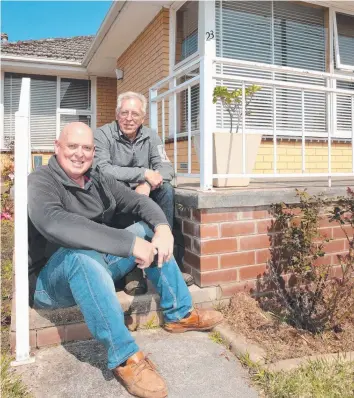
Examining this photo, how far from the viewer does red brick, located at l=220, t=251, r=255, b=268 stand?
2477mm

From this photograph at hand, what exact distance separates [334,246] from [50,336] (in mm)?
2119

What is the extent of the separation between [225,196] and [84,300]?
1166 mm

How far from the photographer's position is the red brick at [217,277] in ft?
7.94

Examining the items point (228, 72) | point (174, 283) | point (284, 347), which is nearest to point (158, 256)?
point (174, 283)

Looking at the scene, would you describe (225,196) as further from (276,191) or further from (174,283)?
(174,283)

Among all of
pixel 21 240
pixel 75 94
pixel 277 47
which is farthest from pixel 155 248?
pixel 75 94

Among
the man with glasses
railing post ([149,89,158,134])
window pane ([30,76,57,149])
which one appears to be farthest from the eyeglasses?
window pane ([30,76,57,149])

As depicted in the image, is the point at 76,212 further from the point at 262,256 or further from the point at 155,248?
the point at 262,256

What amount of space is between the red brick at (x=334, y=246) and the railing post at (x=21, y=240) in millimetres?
2121

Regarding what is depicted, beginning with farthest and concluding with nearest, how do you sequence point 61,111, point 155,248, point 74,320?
point 61,111
point 74,320
point 155,248

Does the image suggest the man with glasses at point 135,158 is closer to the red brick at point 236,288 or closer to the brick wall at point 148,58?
the red brick at point 236,288

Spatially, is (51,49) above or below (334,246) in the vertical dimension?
above

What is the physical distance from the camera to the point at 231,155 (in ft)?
9.07

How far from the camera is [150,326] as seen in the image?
2.25m
